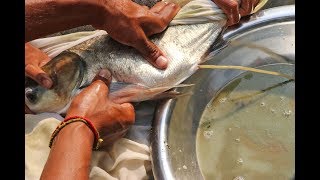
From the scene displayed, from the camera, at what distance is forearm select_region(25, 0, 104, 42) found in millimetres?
1799

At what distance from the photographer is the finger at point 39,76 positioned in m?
1.98

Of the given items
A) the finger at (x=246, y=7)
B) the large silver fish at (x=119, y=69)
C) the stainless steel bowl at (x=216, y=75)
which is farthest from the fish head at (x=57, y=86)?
the finger at (x=246, y=7)

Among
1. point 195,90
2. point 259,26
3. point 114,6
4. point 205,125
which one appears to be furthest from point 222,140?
point 114,6

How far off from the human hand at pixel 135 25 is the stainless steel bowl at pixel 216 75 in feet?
0.76

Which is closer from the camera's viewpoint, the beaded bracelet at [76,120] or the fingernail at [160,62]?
the beaded bracelet at [76,120]

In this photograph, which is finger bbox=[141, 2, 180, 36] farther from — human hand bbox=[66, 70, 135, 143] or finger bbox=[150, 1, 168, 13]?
human hand bbox=[66, 70, 135, 143]

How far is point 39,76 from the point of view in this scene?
1979mm

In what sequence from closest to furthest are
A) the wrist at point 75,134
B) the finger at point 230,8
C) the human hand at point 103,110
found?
the wrist at point 75,134 → the human hand at point 103,110 → the finger at point 230,8

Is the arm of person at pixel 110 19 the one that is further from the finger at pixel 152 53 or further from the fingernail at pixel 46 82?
the fingernail at pixel 46 82

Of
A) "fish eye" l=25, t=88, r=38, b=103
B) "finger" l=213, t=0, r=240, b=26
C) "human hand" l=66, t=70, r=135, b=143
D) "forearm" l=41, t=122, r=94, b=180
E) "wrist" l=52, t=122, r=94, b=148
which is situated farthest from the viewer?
"finger" l=213, t=0, r=240, b=26

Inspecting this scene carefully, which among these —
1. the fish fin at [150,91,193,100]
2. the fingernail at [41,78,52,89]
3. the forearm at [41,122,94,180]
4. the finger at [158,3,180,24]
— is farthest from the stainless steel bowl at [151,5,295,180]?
the fingernail at [41,78,52,89]

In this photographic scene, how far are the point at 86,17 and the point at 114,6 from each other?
0.13 m

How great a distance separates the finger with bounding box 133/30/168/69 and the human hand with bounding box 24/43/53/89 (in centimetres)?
42

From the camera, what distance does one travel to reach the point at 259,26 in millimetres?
2234
